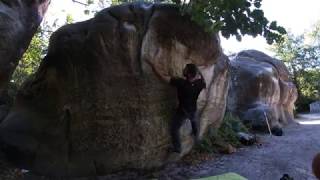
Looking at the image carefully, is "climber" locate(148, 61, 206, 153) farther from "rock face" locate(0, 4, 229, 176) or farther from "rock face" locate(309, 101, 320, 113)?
"rock face" locate(309, 101, 320, 113)

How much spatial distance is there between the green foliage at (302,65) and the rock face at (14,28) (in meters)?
31.2

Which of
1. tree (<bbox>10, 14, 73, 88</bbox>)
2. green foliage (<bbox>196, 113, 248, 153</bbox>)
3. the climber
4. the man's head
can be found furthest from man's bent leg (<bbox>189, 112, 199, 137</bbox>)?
tree (<bbox>10, 14, 73, 88</bbox>)

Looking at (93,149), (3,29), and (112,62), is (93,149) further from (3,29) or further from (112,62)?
(3,29)

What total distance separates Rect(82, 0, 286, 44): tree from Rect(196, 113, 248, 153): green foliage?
14.0ft

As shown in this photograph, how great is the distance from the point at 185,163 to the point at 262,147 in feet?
13.0

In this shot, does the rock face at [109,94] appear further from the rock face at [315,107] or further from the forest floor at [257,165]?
the rock face at [315,107]

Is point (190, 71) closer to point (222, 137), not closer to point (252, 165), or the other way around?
point (252, 165)

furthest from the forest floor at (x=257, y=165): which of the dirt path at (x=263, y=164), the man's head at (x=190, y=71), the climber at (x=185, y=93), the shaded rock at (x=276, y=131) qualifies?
the shaded rock at (x=276, y=131)

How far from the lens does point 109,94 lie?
10.8 meters

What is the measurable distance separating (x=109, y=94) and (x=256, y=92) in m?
12.4

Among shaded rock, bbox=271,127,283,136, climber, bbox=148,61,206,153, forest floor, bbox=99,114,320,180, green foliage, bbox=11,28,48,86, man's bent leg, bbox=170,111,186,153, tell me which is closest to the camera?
climber, bbox=148,61,206,153

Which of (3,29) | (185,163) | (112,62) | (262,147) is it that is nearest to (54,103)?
(112,62)

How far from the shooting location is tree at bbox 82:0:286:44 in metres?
9.61

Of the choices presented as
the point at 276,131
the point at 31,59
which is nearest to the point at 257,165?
the point at 276,131
